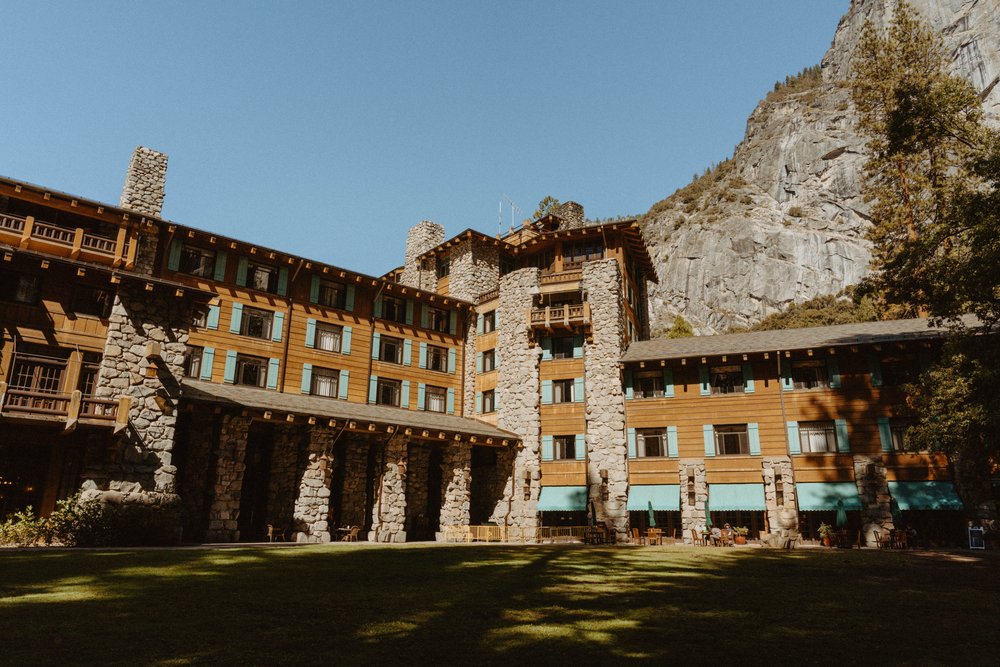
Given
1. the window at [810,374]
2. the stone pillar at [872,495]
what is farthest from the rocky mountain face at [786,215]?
the stone pillar at [872,495]

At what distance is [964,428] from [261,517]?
30.6 m

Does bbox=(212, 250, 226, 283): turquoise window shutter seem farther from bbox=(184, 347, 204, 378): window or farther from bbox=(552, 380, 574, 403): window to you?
bbox=(552, 380, 574, 403): window

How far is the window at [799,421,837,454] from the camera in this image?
31.5m

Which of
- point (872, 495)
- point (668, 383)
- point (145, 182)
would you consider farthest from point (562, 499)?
point (145, 182)

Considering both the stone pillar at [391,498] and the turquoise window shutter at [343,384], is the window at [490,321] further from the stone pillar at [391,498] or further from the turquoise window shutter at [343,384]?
the stone pillar at [391,498]

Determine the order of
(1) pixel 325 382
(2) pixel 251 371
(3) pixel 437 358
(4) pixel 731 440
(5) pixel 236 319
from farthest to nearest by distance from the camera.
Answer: (3) pixel 437 358, (1) pixel 325 382, (4) pixel 731 440, (2) pixel 251 371, (5) pixel 236 319

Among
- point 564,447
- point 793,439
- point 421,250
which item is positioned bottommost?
point 564,447

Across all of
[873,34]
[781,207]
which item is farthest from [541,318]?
[781,207]

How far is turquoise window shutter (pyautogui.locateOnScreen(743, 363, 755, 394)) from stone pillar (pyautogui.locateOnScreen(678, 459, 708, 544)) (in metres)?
4.63

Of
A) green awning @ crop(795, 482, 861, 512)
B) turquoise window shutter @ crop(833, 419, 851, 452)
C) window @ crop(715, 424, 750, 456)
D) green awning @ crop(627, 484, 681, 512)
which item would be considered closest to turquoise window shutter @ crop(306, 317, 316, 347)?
green awning @ crop(627, 484, 681, 512)

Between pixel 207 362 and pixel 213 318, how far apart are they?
88.1 inches

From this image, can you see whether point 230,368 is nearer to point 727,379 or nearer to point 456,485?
point 456,485

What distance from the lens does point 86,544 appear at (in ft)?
62.7

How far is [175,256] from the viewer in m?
29.9
